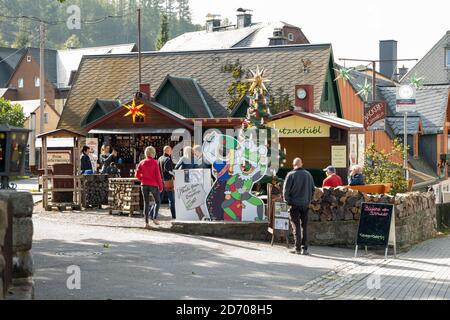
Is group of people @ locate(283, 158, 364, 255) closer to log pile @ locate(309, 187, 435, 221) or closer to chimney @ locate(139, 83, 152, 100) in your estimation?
log pile @ locate(309, 187, 435, 221)

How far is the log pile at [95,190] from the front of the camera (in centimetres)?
2350

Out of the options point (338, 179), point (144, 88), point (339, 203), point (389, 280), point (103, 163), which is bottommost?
point (389, 280)

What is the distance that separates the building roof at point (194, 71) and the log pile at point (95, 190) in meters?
11.5

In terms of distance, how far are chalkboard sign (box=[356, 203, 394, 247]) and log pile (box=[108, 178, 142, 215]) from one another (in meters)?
6.38

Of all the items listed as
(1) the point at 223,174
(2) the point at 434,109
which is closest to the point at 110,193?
(1) the point at 223,174

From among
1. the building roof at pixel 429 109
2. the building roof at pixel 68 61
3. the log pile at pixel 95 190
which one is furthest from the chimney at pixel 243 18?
the log pile at pixel 95 190

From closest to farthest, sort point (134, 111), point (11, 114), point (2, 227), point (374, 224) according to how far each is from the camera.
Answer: point (2, 227)
point (374, 224)
point (134, 111)
point (11, 114)

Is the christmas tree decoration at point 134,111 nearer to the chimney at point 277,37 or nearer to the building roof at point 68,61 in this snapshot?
the chimney at point 277,37

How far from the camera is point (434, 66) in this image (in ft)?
222

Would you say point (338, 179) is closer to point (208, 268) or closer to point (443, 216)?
point (208, 268)

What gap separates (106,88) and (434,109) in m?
19.6

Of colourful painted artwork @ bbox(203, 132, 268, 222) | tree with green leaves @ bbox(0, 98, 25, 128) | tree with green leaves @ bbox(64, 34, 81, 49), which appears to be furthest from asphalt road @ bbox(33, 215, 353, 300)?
tree with green leaves @ bbox(64, 34, 81, 49)

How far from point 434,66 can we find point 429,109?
820 inches

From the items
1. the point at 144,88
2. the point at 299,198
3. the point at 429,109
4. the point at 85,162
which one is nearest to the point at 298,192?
the point at 299,198
